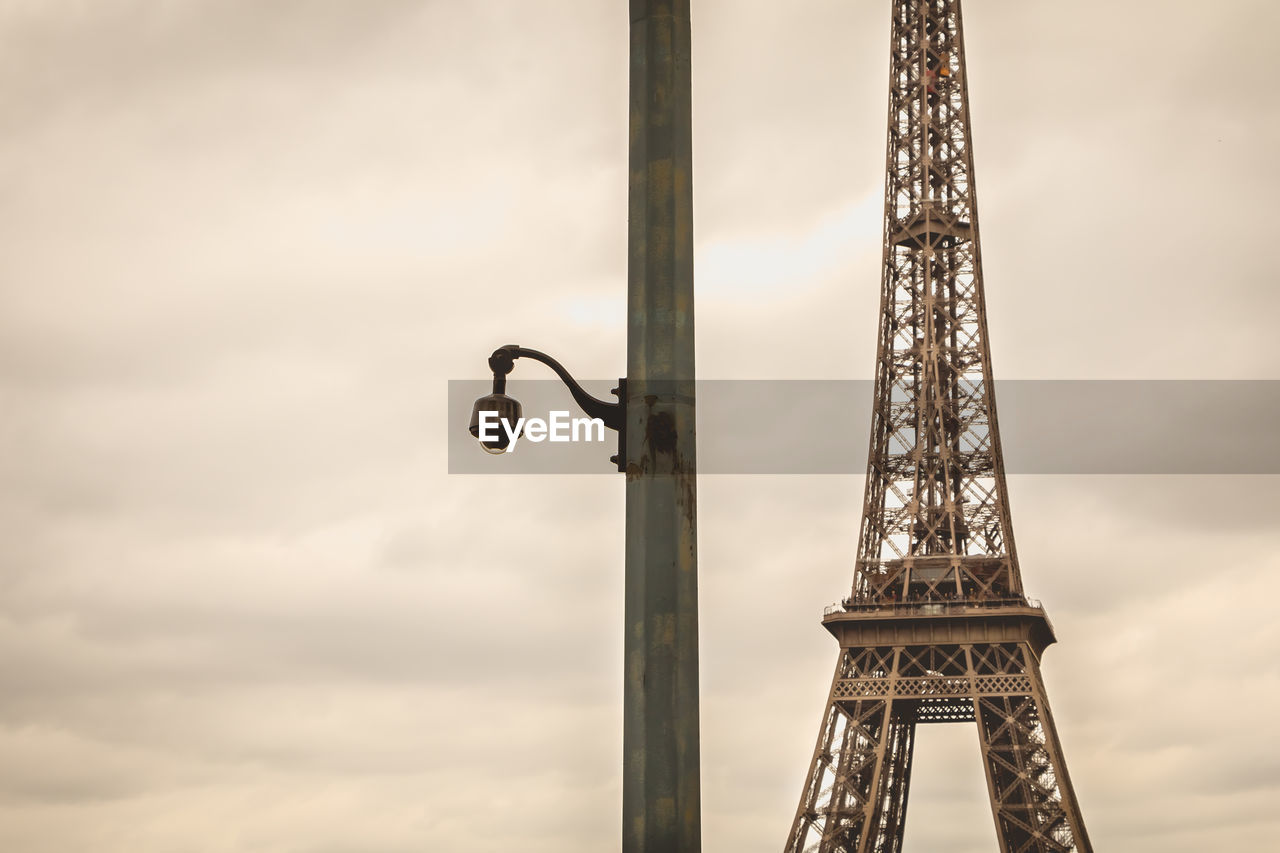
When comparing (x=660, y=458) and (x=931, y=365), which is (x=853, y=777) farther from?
(x=660, y=458)

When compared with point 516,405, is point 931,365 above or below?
above

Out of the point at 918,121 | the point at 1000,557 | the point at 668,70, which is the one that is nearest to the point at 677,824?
the point at 668,70

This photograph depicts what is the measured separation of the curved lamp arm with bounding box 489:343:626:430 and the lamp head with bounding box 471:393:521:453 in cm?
14

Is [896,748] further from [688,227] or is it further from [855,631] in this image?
[688,227]

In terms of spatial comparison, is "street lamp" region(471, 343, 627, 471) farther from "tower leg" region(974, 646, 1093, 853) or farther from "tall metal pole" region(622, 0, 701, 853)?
"tower leg" region(974, 646, 1093, 853)

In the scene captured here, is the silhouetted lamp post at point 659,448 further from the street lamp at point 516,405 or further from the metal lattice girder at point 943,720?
the metal lattice girder at point 943,720

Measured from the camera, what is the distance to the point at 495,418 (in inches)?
325

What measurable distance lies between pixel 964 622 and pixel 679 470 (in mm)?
62334

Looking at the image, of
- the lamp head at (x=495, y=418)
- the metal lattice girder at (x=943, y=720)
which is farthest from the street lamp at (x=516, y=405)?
the metal lattice girder at (x=943, y=720)

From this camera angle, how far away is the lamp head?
8.27 m

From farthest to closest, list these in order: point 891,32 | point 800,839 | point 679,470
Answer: point 891,32
point 800,839
point 679,470

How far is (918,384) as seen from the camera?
75312 millimetres

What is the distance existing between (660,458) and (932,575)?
6405cm

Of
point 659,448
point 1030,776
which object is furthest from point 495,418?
point 1030,776
